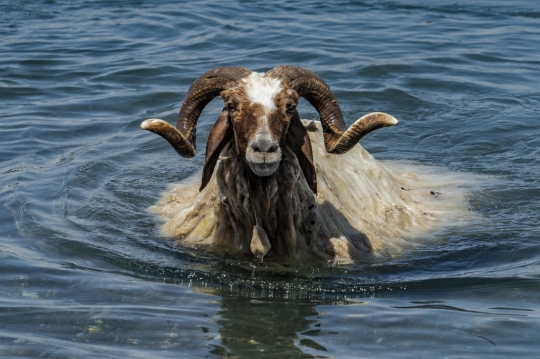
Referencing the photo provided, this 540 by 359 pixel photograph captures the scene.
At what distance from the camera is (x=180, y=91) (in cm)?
1599

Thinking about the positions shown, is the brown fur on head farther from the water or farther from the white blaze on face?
the water

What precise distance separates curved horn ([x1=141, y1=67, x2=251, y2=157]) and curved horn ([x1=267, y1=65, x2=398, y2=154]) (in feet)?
1.08

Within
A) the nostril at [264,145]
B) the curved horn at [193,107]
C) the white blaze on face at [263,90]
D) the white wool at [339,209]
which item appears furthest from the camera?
the white wool at [339,209]

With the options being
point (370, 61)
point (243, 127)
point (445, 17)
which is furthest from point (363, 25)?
point (243, 127)

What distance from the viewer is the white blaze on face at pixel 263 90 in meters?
8.34

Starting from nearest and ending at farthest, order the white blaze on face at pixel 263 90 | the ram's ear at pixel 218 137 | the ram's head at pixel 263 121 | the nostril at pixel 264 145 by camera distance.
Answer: the nostril at pixel 264 145
the ram's head at pixel 263 121
the white blaze on face at pixel 263 90
the ram's ear at pixel 218 137

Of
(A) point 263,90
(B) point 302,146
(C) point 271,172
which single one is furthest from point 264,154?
(B) point 302,146

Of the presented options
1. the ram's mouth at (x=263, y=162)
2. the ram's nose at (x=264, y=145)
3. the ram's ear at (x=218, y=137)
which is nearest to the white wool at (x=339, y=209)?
the ram's ear at (x=218, y=137)

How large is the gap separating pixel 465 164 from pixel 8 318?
6.98 m

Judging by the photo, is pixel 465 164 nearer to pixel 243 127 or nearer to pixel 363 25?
pixel 243 127

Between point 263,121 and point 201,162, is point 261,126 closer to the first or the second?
point 263,121

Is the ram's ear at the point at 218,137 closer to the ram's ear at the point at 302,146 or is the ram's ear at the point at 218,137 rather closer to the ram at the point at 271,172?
the ram at the point at 271,172

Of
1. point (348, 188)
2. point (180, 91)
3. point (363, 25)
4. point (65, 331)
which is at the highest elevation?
point (363, 25)

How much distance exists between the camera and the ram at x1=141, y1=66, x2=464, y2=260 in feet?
27.5
